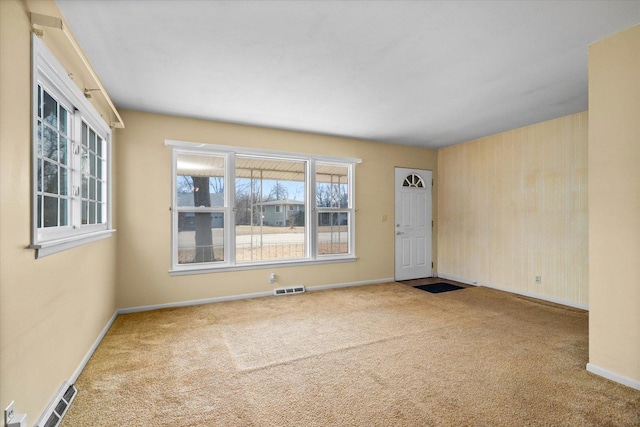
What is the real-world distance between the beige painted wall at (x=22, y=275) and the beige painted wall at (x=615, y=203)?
12.1 feet

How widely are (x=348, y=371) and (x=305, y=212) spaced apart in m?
2.97

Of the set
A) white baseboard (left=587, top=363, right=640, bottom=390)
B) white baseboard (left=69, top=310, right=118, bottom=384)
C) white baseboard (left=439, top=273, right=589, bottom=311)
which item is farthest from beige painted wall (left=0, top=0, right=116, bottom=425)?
white baseboard (left=439, top=273, right=589, bottom=311)

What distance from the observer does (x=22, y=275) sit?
1569 millimetres

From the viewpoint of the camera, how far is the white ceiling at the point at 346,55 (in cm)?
202

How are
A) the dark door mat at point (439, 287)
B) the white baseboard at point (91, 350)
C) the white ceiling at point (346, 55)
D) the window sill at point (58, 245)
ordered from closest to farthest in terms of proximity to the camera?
the window sill at point (58, 245) → the white ceiling at point (346, 55) → the white baseboard at point (91, 350) → the dark door mat at point (439, 287)

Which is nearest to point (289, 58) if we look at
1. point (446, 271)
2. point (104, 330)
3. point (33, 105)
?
point (33, 105)

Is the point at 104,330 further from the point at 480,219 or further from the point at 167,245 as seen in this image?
the point at 480,219

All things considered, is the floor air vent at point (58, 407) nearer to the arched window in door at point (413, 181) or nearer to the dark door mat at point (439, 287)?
the dark door mat at point (439, 287)

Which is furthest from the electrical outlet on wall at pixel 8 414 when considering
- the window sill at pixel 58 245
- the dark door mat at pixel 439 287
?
the dark door mat at pixel 439 287

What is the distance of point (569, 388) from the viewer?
2.19 metres

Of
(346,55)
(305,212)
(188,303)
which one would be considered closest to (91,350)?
(188,303)

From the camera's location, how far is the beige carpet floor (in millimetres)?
1906

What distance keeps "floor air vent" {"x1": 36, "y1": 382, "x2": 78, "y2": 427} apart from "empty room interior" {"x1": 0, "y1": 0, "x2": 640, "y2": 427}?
0.03 meters

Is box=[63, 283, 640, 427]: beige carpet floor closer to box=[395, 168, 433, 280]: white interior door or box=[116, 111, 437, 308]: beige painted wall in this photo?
box=[116, 111, 437, 308]: beige painted wall
